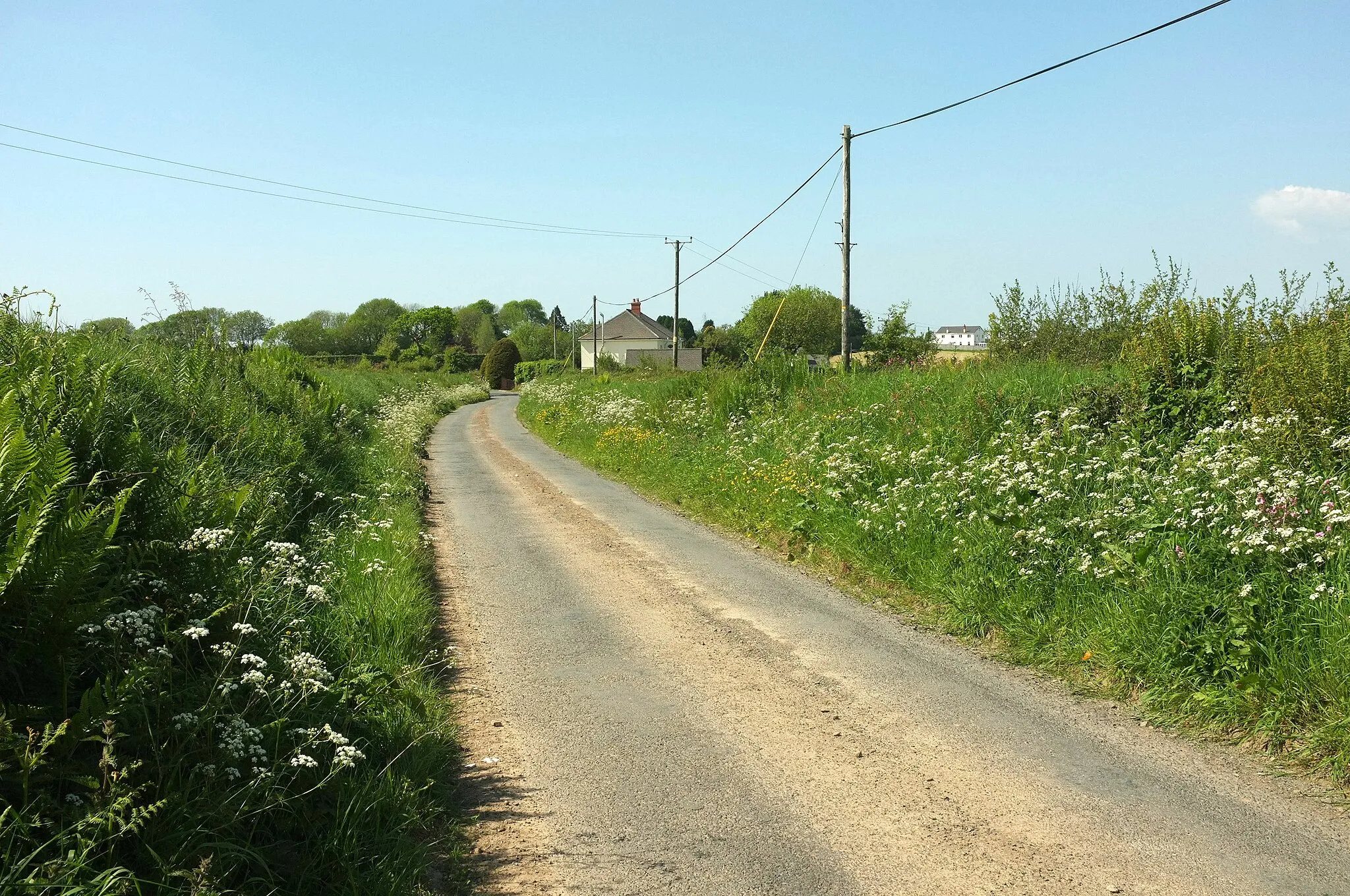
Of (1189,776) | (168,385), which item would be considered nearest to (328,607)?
(168,385)

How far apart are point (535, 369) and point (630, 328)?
57.8 feet

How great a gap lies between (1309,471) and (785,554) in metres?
5.41

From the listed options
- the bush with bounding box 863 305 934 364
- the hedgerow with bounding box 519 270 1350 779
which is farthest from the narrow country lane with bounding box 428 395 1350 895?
the bush with bounding box 863 305 934 364

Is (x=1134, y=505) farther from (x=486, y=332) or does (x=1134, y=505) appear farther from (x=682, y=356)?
(x=486, y=332)

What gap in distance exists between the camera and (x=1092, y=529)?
25.9 ft

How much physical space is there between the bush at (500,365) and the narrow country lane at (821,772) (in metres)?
88.7

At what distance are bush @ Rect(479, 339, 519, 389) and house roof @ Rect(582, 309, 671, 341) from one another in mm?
9998

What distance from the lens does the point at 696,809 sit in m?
4.72

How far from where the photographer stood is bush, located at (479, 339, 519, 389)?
95.9 meters

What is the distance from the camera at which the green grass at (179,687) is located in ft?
11.4

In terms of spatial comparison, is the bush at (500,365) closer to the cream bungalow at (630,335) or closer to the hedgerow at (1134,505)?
the cream bungalow at (630,335)

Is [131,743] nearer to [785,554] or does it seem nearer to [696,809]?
[696,809]

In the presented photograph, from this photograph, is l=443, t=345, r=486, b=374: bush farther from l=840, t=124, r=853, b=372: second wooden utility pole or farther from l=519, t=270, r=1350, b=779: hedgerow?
l=519, t=270, r=1350, b=779: hedgerow

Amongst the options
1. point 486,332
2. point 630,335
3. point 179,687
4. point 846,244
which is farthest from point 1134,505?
point 486,332
